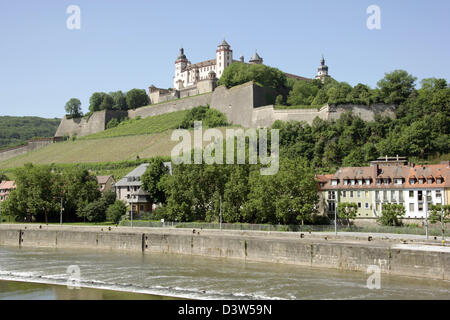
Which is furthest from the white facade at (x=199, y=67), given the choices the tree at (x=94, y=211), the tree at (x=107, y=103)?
the tree at (x=94, y=211)

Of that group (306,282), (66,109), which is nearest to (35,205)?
(306,282)

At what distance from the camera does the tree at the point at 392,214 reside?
47.5 m

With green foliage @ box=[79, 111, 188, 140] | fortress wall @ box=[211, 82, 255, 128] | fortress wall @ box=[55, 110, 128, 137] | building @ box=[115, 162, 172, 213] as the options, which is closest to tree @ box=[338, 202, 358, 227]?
building @ box=[115, 162, 172, 213]

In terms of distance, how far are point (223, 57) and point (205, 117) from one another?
35480mm

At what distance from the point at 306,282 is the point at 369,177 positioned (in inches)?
953

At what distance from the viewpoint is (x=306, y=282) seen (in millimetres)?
30797

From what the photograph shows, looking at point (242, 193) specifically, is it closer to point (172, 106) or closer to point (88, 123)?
point (172, 106)

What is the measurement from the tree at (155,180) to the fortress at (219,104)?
26528mm

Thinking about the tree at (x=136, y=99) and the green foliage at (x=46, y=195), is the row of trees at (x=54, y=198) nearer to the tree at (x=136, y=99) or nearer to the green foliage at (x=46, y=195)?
the green foliage at (x=46, y=195)

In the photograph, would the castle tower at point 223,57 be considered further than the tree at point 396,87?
Yes

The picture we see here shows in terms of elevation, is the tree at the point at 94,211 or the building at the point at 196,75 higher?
the building at the point at 196,75

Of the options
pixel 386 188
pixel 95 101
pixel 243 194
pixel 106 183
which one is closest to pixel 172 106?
pixel 95 101

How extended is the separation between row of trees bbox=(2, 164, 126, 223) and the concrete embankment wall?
22.6 ft
